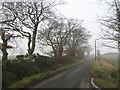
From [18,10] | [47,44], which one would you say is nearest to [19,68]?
[18,10]

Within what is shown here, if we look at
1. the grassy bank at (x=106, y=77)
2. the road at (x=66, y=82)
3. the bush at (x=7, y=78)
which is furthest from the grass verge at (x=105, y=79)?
the bush at (x=7, y=78)

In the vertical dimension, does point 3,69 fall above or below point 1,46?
below

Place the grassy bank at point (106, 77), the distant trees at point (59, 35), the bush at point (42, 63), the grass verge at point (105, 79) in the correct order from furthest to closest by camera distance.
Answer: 1. the distant trees at point (59, 35)
2. the bush at point (42, 63)
3. the grassy bank at point (106, 77)
4. the grass verge at point (105, 79)

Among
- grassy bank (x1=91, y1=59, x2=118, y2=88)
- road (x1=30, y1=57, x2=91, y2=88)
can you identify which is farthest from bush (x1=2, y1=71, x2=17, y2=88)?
grassy bank (x1=91, y1=59, x2=118, y2=88)

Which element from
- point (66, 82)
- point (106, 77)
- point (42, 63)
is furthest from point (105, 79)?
point (42, 63)

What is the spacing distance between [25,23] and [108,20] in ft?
48.6

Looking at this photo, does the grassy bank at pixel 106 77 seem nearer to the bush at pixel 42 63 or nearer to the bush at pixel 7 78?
the bush at pixel 42 63

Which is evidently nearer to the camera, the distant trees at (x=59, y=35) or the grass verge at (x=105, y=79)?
the grass verge at (x=105, y=79)

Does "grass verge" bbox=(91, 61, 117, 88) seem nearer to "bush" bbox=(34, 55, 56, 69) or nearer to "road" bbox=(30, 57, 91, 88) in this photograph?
"road" bbox=(30, 57, 91, 88)

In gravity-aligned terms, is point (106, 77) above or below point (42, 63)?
below

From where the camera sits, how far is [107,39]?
21141 millimetres

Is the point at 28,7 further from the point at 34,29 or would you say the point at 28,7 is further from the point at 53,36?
the point at 53,36

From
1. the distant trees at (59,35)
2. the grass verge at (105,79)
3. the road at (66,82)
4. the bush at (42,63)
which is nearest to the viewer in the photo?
the grass verge at (105,79)

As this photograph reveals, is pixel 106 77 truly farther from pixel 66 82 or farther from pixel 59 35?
pixel 59 35
